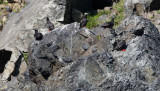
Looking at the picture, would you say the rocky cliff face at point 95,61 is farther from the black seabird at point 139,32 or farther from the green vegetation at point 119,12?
the green vegetation at point 119,12

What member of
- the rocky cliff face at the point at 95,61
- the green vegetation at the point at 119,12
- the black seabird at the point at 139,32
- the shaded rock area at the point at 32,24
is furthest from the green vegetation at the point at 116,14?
the black seabird at the point at 139,32

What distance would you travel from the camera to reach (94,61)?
11055mm

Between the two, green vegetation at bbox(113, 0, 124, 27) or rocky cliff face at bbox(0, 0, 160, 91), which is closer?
rocky cliff face at bbox(0, 0, 160, 91)

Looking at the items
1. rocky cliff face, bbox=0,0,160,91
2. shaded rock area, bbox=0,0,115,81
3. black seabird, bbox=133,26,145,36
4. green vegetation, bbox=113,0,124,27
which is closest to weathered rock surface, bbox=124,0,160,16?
green vegetation, bbox=113,0,124,27

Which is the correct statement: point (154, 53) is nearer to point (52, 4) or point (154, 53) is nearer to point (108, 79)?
point (108, 79)

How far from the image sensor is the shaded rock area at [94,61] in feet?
35.0

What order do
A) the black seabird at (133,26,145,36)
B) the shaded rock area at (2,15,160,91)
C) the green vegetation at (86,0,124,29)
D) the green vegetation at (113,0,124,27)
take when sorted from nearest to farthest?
the shaded rock area at (2,15,160,91), the black seabird at (133,26,145,36), the green vegetation at (113,0,124,27), the green vegetation at (86,0,124,29)

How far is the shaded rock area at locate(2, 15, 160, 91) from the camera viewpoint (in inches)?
420

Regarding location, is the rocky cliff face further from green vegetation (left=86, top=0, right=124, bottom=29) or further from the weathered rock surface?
the weathered rock surface

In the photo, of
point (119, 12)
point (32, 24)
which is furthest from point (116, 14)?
point (32, 24)

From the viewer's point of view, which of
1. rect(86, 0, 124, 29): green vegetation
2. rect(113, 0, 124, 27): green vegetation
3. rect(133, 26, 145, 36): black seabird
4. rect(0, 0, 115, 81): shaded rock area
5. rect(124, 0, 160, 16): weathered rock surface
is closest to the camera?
rect(133, 26, 145, 36): black seabird

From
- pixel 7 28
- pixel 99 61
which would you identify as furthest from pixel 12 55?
pixel 99 61

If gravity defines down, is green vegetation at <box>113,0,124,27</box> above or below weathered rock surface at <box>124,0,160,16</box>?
below

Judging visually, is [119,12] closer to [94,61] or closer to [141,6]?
[141,6]
